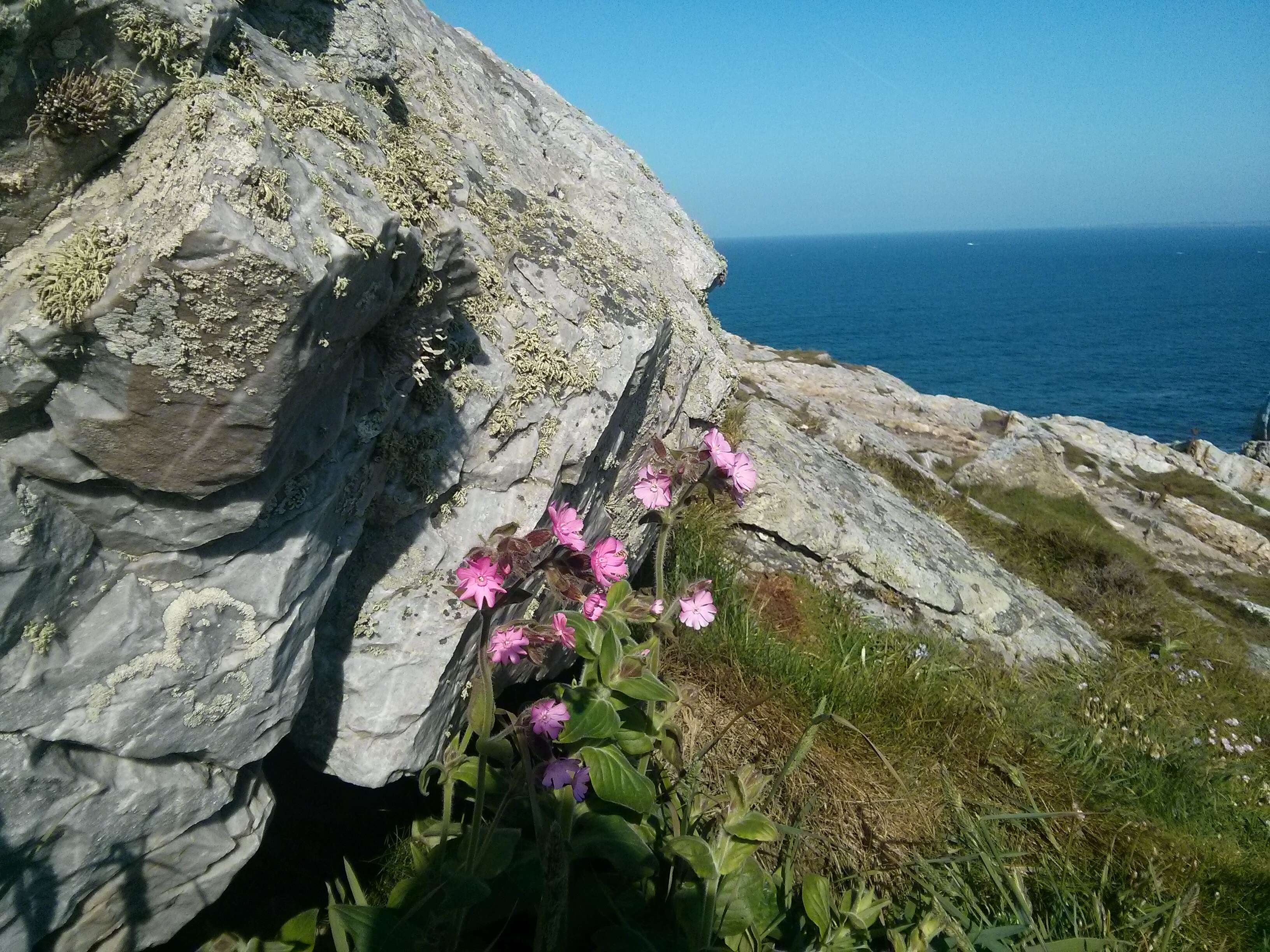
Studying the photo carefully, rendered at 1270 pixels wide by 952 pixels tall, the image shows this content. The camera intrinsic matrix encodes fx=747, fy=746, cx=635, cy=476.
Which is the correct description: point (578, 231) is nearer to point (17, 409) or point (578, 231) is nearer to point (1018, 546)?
point (17, 409)

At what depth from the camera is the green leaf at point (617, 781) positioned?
232cm

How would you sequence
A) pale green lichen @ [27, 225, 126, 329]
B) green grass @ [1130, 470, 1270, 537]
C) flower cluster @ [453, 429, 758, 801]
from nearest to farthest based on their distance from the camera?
pale green lichen @ [27, 225, 126, 329] → flower cluster @ [453, 429, 758, 801] → green grass @ [1130, 470, 1270, 537]

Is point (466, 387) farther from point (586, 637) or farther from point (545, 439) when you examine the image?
point (586, 637)

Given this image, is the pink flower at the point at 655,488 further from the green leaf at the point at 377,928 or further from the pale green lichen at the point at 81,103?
the pale green lichen at the point at 81,103

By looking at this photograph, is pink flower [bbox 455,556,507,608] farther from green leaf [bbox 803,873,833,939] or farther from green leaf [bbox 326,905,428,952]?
green leaf [bbox 803,873,833,939]

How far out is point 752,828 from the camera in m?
2.52

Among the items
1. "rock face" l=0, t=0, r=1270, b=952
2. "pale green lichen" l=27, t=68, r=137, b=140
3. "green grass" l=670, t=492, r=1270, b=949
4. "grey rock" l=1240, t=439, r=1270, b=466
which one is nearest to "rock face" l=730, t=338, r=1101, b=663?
"green grass" l=670, t=492, r=1270, b=949

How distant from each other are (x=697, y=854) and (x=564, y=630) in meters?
0.85

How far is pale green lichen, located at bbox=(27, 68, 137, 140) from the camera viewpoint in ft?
5.67

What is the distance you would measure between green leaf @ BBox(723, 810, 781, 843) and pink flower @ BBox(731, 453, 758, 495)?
1245mm

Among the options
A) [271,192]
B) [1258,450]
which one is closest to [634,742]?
[271,192]

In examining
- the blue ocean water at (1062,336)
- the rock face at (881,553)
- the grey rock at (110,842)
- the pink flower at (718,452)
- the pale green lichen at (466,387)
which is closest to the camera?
the grey rock at (110,842)

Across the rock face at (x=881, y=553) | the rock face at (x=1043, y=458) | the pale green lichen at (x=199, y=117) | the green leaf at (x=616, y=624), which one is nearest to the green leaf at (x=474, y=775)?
the green leaf at (x=616, y=624)

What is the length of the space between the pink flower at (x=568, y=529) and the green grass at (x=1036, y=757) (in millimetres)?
1370
